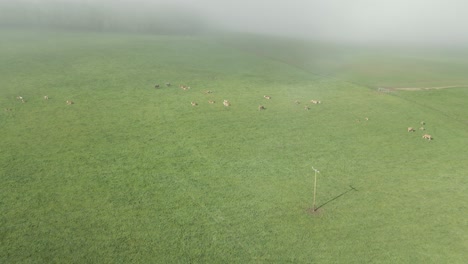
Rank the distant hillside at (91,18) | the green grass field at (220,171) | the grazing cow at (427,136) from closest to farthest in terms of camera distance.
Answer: the green grass field at (220,171)
the grazing cow at (427,136)
the distant hillside at (91,18)

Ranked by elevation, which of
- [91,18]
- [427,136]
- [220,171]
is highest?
[91,18]

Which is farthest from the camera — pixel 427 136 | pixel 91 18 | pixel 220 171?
pixel 91 18

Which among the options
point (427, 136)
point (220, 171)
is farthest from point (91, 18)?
point (427, 136)

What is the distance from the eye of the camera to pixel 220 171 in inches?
646

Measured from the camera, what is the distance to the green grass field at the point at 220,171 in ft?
40.2

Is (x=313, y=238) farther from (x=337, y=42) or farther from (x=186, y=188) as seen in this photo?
(x=337, y=42)

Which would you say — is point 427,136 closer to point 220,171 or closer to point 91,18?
point 220,171

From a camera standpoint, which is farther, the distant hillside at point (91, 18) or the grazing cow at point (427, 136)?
the distant hillside at point (91, 18)

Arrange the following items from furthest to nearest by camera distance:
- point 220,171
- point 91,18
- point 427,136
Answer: point 91,18 < point 427,136 < point 220,171

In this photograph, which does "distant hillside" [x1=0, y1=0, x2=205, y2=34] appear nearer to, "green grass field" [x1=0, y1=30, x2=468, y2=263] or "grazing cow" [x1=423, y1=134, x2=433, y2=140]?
"green grass field" [x1=0, y1=30, x2=468, y2=263]

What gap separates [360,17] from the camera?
79.7 meters

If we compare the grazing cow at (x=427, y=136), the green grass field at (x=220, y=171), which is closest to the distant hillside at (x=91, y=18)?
the green grass field at (x=220, y=171)

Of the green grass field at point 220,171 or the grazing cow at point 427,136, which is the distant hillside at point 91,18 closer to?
the green grass field at point 220,171

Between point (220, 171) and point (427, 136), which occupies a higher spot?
point (427, 136)
